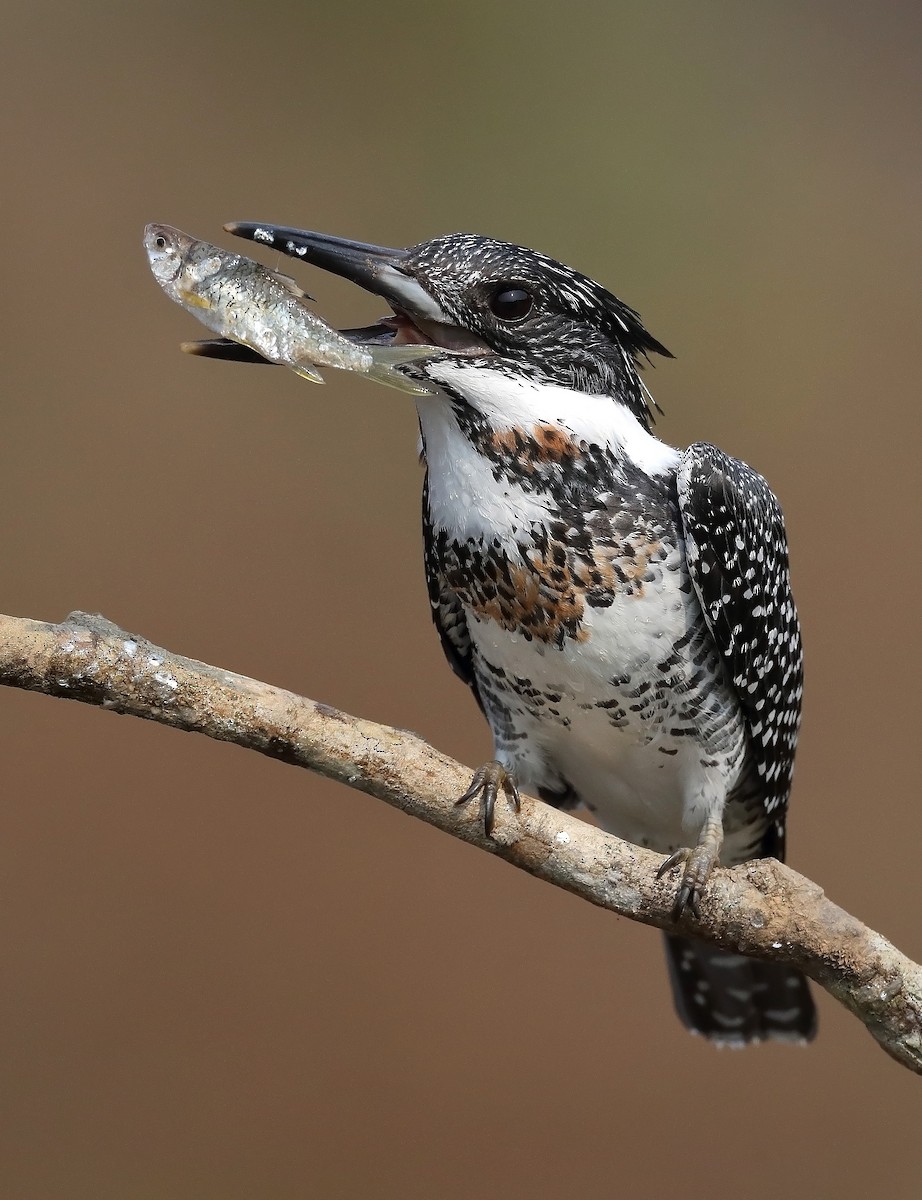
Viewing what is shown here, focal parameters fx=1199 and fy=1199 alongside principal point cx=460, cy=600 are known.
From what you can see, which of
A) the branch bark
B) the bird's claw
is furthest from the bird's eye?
the bird's claw

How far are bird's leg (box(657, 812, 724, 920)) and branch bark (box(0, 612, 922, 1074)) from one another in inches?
0.5

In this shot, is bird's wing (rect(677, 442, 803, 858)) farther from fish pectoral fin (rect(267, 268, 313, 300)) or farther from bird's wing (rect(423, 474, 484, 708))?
fish pectoral fin (rect(267, 268, 313, 300))

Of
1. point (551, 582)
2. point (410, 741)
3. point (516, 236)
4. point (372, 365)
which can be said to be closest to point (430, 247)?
point (372, 365)

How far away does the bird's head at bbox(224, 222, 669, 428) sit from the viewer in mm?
→ 1300

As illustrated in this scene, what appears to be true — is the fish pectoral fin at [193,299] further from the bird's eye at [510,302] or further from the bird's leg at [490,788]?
the bird's leg at [490,788]

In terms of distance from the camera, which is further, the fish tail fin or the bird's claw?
the bird's claw

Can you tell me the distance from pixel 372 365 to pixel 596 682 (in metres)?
0.51

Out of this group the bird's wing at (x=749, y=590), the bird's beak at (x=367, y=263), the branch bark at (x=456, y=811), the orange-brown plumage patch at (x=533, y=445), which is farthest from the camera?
the bird's wing at (x=749, y=590)

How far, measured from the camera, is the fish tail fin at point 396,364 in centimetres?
125

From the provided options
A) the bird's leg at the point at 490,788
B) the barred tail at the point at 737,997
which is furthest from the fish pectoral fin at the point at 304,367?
the barred tail at the point at 737,997

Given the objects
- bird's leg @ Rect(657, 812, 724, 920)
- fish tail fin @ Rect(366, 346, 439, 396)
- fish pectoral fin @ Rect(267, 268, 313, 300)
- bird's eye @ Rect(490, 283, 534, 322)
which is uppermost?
bird's eye @ Rect(490, 283, 534, 322)

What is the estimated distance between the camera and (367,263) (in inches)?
51.1

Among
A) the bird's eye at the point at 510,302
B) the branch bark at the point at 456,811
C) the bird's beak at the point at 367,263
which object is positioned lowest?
the branch bark at the point at 456,811

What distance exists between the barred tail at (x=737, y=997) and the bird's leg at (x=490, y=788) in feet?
2.32
